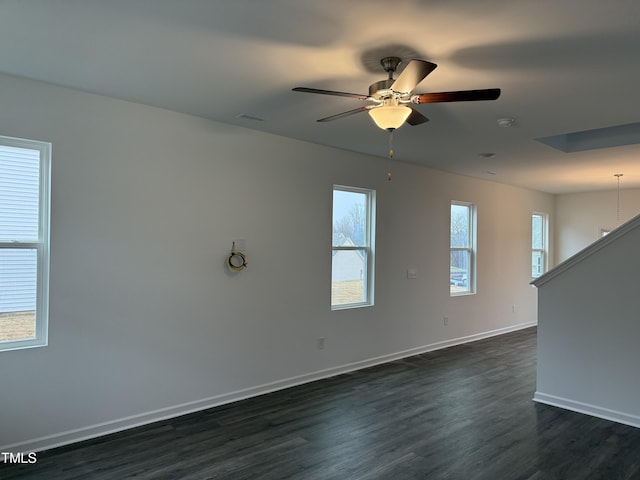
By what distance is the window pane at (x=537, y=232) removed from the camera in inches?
322

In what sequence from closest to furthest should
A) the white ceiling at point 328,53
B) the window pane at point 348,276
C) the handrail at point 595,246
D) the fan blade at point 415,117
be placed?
1. the white ceiling at point 328,53
2. the fan blade at point 415,117
3. the handrail at point 595,246
4. the window pane at point 348,276

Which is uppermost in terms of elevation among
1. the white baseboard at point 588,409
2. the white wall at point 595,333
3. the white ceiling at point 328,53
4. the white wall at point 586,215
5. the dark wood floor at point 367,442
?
the white ceiling at point 328,53

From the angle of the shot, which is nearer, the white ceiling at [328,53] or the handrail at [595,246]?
the white ceiling at [328,53]

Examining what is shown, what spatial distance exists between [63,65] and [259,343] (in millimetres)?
2708

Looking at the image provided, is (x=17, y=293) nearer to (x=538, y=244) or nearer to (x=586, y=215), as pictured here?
(x=538, y=244)

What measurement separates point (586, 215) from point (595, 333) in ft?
17.1

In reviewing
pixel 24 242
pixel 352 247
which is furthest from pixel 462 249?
pixel 24 242

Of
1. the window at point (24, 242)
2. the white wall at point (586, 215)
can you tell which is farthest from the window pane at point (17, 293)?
the white wall at point (586, 215)

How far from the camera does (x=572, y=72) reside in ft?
8.50

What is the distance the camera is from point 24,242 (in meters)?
2.94

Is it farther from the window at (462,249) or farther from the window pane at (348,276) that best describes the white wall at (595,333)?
the window at (462,249)

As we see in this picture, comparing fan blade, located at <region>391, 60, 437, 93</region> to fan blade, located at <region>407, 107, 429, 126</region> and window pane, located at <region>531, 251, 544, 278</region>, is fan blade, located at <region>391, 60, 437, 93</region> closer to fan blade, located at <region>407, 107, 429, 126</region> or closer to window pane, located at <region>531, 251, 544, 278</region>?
fan blade, located at <region>407, 107, 429, 126</region>

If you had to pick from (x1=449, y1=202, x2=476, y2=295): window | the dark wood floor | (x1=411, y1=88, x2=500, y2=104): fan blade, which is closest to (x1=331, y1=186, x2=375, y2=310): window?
the dark wood floor

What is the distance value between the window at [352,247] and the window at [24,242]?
2731 mm
